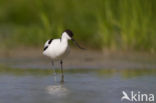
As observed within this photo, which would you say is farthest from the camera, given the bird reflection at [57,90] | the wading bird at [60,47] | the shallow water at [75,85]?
the wading bird at [60,47]

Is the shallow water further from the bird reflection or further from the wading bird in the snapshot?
the wading bird

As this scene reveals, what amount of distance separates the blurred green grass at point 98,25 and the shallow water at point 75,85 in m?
1.94

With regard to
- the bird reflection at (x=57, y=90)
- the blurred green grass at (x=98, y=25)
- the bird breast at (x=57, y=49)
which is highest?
the blurred green grass at (x=98, y=25)

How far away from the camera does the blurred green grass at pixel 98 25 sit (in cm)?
1452

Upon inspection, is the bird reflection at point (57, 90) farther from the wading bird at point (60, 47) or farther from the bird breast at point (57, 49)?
the bird breast at point (57, 49)

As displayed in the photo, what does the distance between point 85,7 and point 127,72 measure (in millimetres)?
5939

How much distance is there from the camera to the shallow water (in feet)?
29.3

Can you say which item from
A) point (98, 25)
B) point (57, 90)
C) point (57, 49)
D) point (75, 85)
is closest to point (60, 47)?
point (57, 49)

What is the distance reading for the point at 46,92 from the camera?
9.66 metres

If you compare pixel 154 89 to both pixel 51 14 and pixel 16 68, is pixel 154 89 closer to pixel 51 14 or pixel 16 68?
pixel 16 68

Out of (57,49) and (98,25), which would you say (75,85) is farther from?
(98,25)

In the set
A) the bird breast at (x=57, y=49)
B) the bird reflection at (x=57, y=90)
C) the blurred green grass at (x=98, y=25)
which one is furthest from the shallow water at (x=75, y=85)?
the blurred green grass at (x=98, y=25)

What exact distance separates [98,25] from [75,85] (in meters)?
5.23

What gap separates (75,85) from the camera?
34.9ft
